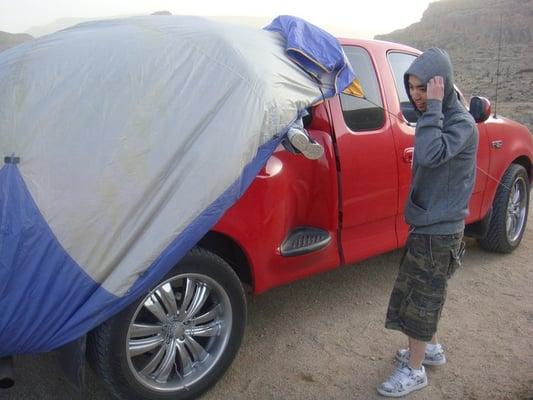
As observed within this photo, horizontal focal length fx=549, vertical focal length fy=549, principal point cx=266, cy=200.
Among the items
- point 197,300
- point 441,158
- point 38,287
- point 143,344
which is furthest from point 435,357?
point 38,287

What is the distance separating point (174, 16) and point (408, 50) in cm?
190

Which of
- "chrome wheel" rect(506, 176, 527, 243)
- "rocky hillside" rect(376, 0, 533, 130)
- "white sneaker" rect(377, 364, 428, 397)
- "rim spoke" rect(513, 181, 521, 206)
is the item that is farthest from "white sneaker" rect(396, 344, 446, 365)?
"rocky hillside" rect(376, 0, 533, 130)

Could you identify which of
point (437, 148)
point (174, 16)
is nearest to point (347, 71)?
point (437, 148)

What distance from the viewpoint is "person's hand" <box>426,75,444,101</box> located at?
258 cm

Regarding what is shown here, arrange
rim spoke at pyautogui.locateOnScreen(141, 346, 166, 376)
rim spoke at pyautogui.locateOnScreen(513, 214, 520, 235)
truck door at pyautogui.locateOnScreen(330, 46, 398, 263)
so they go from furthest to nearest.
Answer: rim spoke at pyautogui.locateOnScreen(513, 214, 520, 235) < truck door at pyautogui.locateOnScreen(330, 46, 398, 263) < rim spoke at pyautogui.locateOnScreen(141, 346, 166, 376)

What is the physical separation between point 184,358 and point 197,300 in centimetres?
32

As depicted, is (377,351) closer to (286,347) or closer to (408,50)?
(286,347)

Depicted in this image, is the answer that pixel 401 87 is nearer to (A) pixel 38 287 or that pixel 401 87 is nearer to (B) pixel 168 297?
(B) pixel 168 297

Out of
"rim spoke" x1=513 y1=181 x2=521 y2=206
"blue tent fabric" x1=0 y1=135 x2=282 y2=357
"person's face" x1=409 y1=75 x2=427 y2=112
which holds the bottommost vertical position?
"rim spoke" x1=513 y1=181 x2=521 y2=206

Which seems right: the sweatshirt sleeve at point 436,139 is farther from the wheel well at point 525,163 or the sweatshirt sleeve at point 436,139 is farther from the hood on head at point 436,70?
the wheel well at point 525,163

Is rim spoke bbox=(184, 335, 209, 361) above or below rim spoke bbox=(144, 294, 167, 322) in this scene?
below

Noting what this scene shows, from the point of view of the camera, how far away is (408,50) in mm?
4211

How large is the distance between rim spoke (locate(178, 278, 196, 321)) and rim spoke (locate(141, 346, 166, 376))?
0.19 metres

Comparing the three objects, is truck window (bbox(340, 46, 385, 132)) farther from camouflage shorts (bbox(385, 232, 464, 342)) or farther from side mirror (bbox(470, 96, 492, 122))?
camouflage shorts (bbox(385, 232, 464, 342))
